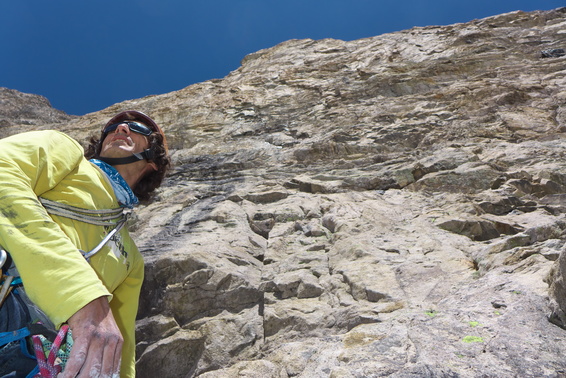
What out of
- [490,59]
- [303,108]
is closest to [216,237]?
[303,108]

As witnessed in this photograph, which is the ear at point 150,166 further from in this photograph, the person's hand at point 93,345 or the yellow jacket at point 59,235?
the person's hand at point 93,345

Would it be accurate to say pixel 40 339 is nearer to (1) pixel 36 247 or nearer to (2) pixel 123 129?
(1) pixel 36 247

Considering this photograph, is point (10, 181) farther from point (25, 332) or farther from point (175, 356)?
point (175, 356)

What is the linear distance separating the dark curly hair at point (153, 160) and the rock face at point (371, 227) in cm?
95

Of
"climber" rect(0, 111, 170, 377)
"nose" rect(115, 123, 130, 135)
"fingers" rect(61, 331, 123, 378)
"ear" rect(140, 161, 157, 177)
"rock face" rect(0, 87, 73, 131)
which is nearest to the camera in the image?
"fingers" rect(61, 331, 123, 378)

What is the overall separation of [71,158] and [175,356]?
7.52 feet

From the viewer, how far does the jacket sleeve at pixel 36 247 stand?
2.33 meters

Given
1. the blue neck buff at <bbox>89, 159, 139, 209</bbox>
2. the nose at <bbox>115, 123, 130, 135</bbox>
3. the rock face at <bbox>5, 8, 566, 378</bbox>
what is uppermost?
the nose at <bbox>115, 123, 130, 135</bbox>

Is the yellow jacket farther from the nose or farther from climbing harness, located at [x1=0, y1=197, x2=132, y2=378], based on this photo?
the nose

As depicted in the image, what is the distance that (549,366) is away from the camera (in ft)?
8.68

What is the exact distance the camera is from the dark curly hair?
15.1 ft

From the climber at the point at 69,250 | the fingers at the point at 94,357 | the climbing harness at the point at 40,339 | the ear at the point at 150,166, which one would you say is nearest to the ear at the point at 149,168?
the ear at the point at 150,166

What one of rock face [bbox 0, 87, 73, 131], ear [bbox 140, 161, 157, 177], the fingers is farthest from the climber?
rock face [bbox 0, 87, 73, 131]

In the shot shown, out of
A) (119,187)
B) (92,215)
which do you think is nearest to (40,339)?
(92,215)
